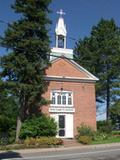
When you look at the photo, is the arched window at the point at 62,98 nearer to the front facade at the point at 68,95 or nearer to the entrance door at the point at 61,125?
the front facade at the point at 68,95

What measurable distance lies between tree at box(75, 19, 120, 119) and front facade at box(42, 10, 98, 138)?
27.7 feet

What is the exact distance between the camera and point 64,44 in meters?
49.7

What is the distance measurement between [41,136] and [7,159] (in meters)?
15.5

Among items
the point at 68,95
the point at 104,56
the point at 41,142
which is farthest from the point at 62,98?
the point at 104,56

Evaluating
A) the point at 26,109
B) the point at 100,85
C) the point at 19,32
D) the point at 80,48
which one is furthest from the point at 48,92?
the point at 80,48

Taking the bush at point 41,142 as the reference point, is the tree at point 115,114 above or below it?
above

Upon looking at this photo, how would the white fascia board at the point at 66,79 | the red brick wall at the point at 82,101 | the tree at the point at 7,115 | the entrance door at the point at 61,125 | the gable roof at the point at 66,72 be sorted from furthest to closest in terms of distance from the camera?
the red brick wall at the point at 82,101, the gable roof at the point at 66,72, the entrance door at the point at 61,125, the white fascia board at the point at 66,79, the tree at the point at 7,115

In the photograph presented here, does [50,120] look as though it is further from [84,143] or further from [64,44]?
[64,44]

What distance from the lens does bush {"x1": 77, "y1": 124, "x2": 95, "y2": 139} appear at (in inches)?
1734

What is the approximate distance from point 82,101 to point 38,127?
9229 mm

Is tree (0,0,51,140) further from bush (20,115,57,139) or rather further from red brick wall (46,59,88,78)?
red brick wall (46,59,88,78)

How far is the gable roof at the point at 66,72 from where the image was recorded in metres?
46.2

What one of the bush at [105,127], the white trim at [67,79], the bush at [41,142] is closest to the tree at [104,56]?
the bush at [105,127]

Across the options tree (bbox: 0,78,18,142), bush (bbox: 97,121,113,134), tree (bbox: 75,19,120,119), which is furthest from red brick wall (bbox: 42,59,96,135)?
tree (bbox: 75,19,120,119)
